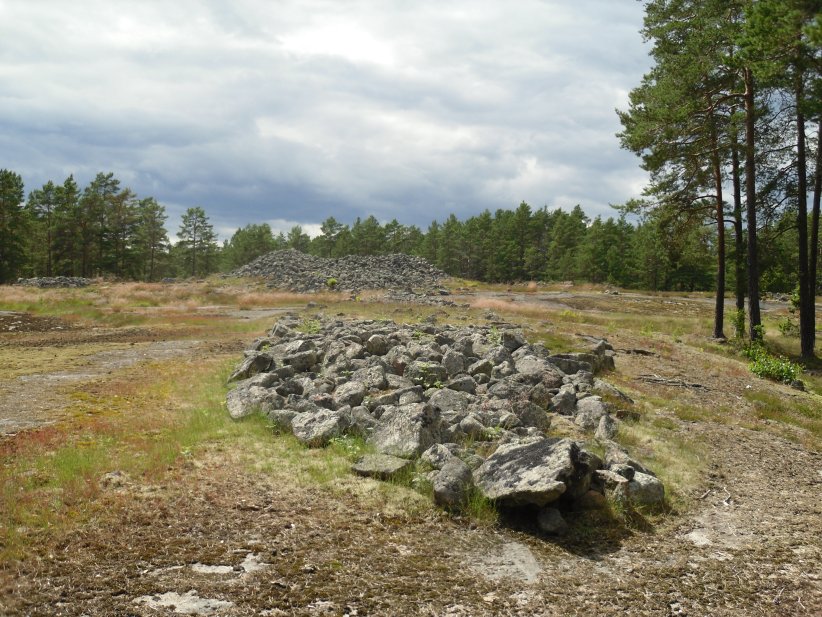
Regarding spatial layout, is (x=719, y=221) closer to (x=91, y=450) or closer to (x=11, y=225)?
(x=91, y=450)

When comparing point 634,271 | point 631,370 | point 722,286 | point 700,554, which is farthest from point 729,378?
point 634,271

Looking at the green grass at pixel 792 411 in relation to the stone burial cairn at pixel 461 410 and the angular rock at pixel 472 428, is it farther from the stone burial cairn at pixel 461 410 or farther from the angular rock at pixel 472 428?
the angular rock at pixel 472 428

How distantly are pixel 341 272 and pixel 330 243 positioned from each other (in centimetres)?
5375

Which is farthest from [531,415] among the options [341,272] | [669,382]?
[341,272]

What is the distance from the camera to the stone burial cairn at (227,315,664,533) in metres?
7.50

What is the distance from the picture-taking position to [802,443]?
1172 centimetres

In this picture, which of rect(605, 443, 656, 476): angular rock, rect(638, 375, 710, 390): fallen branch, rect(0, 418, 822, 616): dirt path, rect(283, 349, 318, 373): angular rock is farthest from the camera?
rect(638, 375, 710, 390): fallen branch

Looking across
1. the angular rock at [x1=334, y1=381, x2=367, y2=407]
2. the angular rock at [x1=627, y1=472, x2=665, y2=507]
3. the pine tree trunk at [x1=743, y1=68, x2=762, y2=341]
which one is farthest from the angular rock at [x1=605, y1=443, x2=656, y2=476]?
the pine tree trunk at [x1=743, y1=68, x2=762, y2=341]

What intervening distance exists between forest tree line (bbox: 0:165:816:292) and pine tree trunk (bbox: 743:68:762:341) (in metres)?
21.2

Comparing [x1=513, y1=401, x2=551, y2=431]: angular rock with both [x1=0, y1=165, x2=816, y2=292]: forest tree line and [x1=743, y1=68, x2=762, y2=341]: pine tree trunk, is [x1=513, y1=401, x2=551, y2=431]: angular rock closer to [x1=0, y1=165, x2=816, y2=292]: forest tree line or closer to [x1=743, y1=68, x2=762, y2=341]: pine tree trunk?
[x1=743, y1=68, x2=762, y2=341]: pine tree trunk

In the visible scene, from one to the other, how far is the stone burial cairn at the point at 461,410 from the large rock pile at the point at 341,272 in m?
44.3

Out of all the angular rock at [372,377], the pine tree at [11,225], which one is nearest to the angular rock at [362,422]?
the angular rock at [372,377]

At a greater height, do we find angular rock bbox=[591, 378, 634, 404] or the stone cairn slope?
the stone cairn slope

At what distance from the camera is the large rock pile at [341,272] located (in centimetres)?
6444
